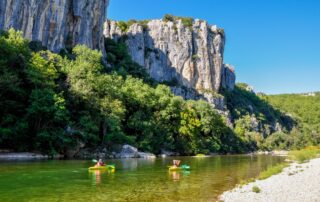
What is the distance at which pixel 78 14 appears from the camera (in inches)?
3263

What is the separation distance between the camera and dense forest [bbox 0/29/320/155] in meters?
48.9

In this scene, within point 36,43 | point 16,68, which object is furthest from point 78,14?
point 16,68

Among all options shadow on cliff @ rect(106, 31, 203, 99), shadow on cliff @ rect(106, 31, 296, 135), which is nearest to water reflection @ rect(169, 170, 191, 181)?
shadow on cliff @ rect(106, 31, 296, 135)

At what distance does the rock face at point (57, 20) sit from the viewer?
66562 millimetres

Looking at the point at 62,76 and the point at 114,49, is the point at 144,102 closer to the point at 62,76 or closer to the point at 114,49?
the point at 62,76

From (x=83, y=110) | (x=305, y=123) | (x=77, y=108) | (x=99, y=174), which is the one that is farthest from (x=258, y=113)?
(x=99, y=174)

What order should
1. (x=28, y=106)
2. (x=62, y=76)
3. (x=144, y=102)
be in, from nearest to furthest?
1. (x=28, y=106)
2. (x=62, y=76)
3. (x=144, y=102)

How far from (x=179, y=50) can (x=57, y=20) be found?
234 ft

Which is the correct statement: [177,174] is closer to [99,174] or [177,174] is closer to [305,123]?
[99,174]

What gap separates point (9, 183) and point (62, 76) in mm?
38445

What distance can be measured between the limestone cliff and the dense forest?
3411cm

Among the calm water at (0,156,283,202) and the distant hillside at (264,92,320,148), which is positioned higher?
the distant hillside at (264,92,320,148)

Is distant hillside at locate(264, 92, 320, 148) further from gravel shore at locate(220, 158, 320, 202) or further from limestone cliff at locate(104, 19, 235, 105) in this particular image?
gravel shore at locate(220, 158, 320, 202)

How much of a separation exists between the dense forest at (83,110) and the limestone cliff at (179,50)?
112 ft
